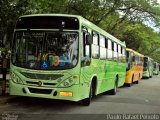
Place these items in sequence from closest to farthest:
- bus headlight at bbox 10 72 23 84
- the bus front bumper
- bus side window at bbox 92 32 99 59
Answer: the bus front bumper < bus headlight at bbox 10 72 23 84 < bus side window at bbox 92 32 99 59

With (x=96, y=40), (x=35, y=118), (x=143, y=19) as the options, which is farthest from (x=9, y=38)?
(x=143, y=19)

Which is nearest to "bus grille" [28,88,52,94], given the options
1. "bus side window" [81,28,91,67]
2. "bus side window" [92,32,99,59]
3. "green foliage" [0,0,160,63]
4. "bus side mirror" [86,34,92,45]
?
"bus side window" [81,28,91,67]

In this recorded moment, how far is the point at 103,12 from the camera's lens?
3069cm

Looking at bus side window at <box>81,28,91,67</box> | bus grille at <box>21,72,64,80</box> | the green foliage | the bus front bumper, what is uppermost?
the green foliage

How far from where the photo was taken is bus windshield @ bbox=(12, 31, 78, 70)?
12.5 metres

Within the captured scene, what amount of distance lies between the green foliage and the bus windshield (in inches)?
164

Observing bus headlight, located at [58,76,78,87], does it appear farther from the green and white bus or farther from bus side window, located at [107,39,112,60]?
bus side window, located at [107,39,112,60]

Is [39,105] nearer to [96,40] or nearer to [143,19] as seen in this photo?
[96,40]

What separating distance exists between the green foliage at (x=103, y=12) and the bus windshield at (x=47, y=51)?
13.7 feet

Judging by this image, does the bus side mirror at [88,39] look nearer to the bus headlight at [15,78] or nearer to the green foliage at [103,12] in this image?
the bus headlight at [15,78]

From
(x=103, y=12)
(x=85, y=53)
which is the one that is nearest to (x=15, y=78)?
(x=85, y=53)

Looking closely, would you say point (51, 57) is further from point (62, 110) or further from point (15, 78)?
point (62, 110)

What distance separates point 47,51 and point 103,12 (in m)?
18.5

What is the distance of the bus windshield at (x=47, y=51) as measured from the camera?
12531 mm
